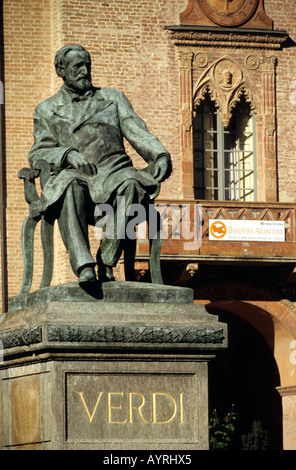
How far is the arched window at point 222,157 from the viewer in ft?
90.6

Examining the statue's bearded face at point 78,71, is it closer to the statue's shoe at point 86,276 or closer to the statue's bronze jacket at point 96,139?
the statue's bronze jacket at point 96,139

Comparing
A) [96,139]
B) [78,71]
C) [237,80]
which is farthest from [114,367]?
[237,80]

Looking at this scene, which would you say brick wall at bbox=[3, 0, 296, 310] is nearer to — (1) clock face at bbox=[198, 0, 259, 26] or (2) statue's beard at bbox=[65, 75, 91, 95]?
(1) clock face at bbox=[198, 0, 259, 26]

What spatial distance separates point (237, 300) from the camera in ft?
88.6

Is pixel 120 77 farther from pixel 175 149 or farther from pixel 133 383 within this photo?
pixel 133 383

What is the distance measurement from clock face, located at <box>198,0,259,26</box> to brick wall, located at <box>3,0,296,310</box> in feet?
1.84

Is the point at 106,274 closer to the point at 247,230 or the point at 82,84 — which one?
the point at 82,84

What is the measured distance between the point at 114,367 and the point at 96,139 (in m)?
1.80

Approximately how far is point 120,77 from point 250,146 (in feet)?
9.23

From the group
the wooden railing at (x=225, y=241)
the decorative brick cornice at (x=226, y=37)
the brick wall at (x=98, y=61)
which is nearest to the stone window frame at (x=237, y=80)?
the decorative brick cornice at (x=226, y=37)

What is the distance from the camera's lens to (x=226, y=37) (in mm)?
27625

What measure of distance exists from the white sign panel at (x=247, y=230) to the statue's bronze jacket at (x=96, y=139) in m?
14.1

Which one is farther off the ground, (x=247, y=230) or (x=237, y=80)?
(x=237, y=80)

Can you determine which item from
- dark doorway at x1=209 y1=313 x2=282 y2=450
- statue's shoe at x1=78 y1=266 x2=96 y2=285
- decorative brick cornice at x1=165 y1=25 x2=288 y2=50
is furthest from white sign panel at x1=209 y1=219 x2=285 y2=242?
statue's shoe at x1=78 y1=266 x2=96 y2=285
